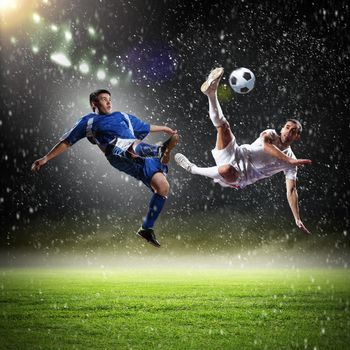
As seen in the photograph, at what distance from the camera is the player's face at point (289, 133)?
6922 millimetres

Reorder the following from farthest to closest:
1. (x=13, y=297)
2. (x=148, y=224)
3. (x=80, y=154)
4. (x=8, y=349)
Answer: (x=13, y=297), (x=8, y=349), (x=80, y=154), (x=148, y=224)

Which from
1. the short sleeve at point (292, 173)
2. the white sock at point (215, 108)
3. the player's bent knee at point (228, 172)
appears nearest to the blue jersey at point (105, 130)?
the white sock at point (215, 108)

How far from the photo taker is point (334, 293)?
1064 inches

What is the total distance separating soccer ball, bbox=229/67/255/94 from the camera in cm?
683

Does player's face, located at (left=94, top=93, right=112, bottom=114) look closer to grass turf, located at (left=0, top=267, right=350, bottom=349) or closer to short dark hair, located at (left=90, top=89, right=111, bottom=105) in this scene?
short dark hair, located at (left=90, top=89, right=111, bottom=105)

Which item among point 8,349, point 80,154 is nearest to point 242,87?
point 80,154

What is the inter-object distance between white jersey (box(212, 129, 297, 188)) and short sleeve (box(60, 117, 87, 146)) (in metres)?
2.20

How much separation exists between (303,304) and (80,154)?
55.0 ft

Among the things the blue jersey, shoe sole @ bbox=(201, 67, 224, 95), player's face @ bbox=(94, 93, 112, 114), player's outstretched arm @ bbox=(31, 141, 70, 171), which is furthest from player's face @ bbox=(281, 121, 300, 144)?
player's outstretched arm @ bbox=(31, 141, 70, 171)

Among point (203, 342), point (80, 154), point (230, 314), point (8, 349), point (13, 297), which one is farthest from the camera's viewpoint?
point (13, 297)

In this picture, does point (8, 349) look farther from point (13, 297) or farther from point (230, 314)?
point (13, 297)

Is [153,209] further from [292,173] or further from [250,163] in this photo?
[292,173]

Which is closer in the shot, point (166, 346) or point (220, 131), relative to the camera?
point (220, 131)

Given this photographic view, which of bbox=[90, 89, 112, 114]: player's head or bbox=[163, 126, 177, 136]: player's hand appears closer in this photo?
bbox=[163, 126, 177, 136]: player's hand
